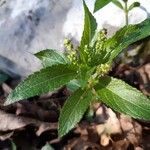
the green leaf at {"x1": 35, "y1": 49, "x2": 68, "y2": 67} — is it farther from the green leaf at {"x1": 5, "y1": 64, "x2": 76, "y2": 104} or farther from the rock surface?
the rock surface

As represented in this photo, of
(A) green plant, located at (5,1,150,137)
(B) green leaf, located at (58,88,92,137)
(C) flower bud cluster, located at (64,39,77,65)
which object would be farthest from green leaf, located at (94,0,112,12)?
(B) green leaf, located at (58,88,92,137)

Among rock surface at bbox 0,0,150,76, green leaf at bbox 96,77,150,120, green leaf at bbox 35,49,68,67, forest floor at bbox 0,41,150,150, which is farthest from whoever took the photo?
rock surface at bbox 0,0,150,76

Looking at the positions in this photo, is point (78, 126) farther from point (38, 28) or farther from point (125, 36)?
point (38, 28)

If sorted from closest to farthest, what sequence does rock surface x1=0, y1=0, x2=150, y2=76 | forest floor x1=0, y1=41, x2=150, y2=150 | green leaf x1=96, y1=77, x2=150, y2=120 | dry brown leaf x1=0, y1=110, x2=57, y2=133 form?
green leaf x1=96, y1=77, x2=150, y2=120
forest floor x1=0, y1=41, x2=150, y2=150
dry brown leaf x1=0, y1=110, x2=57, y2=133
rock surface x1=0, y1=0, x2=150, y2=76

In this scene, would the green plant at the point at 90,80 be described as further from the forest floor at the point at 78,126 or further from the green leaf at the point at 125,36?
the forest floor at the point at 78,126

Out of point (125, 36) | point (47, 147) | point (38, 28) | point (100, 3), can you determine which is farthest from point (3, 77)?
point (125, 36)

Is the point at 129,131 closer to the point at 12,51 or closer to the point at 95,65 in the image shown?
the point at 95,65

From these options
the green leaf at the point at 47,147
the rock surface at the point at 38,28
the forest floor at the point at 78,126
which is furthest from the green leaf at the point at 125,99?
the rock surface at the point at 38,28
